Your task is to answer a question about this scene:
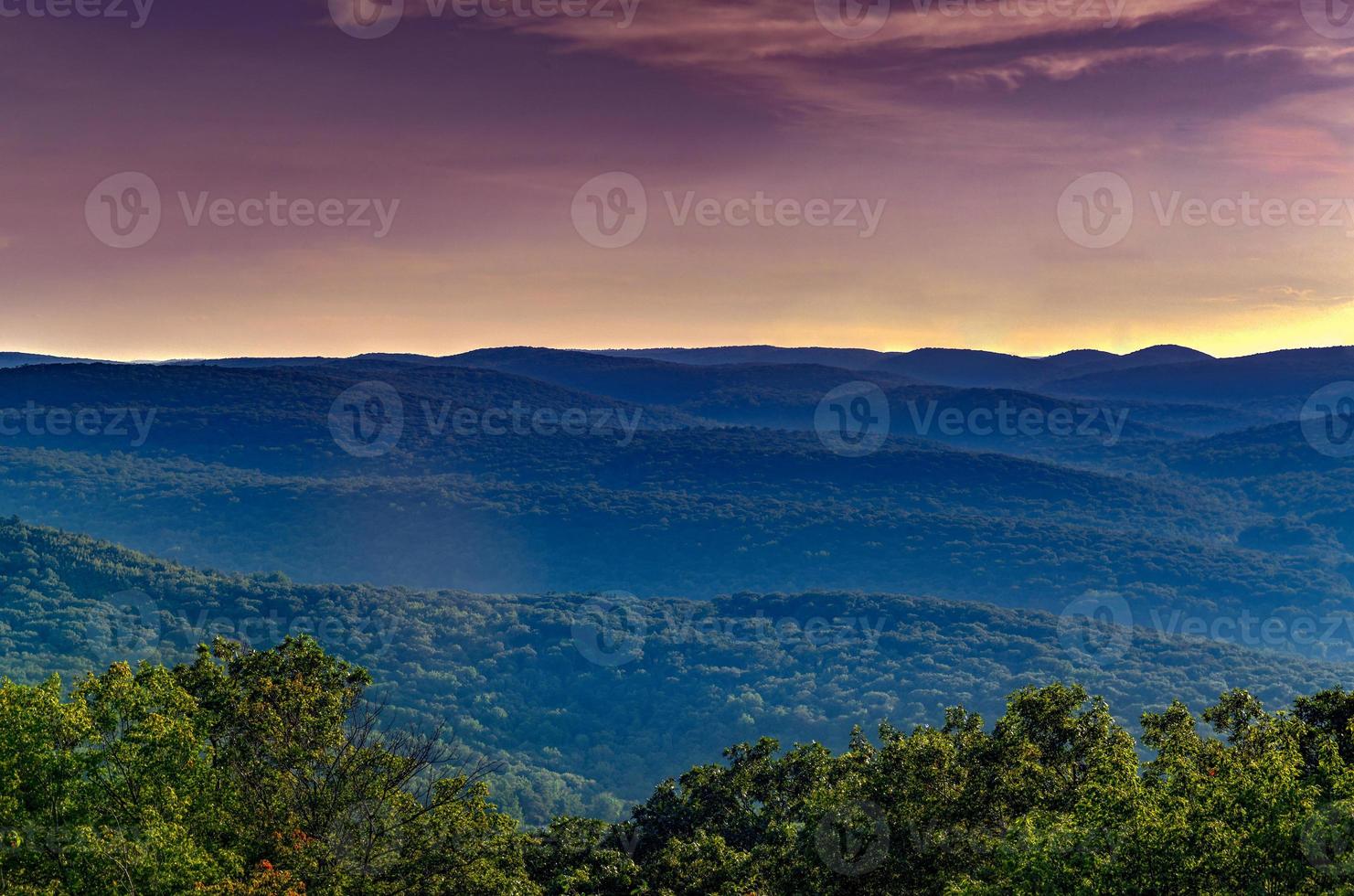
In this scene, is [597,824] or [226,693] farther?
[597,824]

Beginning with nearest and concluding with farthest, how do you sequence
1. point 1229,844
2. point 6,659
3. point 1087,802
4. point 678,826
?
point 1229,844 < point 1087,802 < point 678,826 < point 6,659

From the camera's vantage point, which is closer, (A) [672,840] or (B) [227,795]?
(B) [227,795]

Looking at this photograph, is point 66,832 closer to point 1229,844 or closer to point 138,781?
point 138,781

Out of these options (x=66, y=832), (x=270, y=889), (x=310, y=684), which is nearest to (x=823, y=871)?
(x=270, y=889)

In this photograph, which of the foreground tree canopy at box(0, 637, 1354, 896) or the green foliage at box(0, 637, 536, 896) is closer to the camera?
the foreground tree canopy at box(0, 637, 1354, 896)

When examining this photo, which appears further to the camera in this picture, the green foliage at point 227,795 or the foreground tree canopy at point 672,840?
the green foliage at point 227,795

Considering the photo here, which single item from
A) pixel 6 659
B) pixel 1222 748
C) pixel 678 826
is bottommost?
pixel 6 659

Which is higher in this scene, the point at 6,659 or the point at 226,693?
the point at 226,693

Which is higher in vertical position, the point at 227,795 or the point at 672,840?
the point at 227,795
